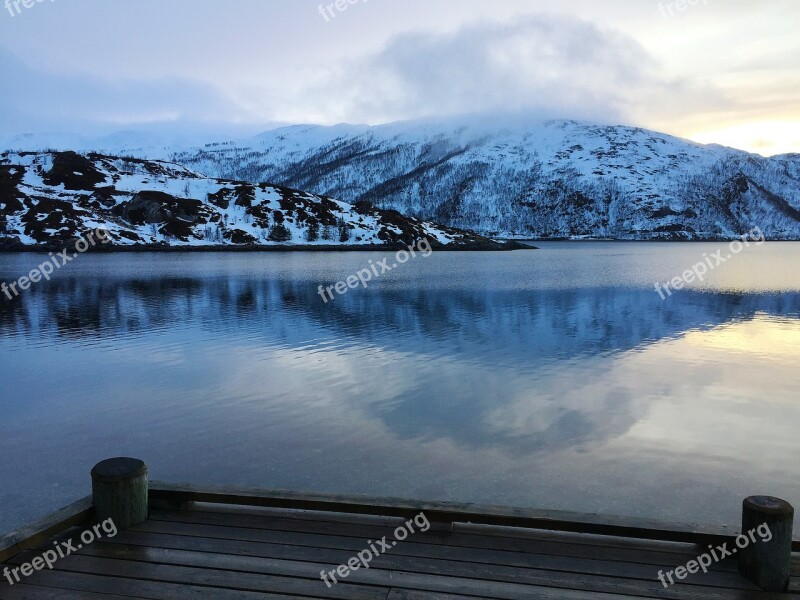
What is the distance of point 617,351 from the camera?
86.0 feet

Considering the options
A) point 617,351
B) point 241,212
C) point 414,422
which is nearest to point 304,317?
point 617,351

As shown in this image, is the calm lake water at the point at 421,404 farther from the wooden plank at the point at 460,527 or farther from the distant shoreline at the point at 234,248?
the distant shoreline at the point at 234,248

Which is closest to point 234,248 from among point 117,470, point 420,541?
point 117,470

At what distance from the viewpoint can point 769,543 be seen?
6457 mm

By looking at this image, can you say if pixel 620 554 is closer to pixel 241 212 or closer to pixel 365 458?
pixel 365 458

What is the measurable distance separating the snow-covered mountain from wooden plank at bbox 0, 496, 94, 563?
139m

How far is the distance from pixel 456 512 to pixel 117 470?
454 centimetres

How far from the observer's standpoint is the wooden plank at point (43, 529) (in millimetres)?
6973

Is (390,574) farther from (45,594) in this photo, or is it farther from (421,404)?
(421,404)

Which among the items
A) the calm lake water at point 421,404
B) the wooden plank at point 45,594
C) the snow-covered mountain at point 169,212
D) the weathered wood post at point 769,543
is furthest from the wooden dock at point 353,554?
the snow-covered mountain at point 169,212

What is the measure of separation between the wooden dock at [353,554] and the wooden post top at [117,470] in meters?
0.53

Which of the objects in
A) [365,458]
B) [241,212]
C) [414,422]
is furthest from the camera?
[241,212]

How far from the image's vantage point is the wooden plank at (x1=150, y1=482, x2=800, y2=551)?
7387 millimetres

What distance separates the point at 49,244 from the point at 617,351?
131 m
